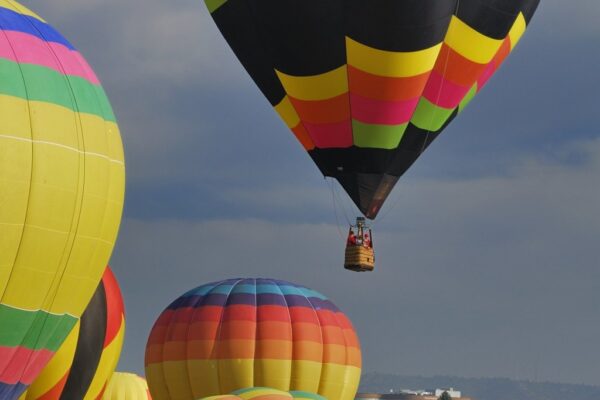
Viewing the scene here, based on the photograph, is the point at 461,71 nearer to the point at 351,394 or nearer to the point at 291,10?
the point at 291,10

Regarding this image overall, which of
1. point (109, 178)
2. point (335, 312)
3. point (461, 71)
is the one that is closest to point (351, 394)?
point (335, 312)

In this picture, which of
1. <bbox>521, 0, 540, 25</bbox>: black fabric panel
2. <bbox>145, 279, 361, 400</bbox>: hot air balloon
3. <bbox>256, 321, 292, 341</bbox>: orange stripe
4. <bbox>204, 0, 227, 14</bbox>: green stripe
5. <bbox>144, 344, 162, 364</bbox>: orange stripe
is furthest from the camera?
<bbox>144, 344, 162, 364</bbox>: orange stripe

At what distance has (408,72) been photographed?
22297 millimetres

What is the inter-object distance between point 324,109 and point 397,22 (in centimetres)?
210

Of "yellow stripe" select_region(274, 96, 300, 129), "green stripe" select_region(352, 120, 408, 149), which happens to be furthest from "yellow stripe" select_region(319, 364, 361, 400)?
"green stripe" select_region(352, 120, 408, 149)

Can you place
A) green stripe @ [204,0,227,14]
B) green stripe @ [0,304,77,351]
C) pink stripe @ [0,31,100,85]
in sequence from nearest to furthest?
pink stripe @ [0,31,100,85]
green stripe @ [0,304,77,351]
green stripe @ [204,0,227,14]

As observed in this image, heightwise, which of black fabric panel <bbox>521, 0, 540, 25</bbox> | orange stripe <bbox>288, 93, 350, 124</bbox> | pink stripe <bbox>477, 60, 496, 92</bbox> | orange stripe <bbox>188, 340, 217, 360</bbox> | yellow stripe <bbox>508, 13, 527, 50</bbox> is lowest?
orange stripe <bbox>188, 340, 217, 360</bbox>

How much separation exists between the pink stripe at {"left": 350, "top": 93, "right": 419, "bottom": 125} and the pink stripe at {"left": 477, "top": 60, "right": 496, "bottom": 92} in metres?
1.79

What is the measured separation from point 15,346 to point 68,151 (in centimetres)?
232

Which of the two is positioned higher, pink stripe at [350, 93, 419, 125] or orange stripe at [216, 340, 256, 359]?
pink stripe at [350, 93, 419, 125]

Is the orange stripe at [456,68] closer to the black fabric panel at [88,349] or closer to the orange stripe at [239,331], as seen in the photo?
the black fabric panel at [88,349]

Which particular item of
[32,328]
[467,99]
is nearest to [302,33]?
[467,99]

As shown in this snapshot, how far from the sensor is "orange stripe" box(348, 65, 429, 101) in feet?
73.4

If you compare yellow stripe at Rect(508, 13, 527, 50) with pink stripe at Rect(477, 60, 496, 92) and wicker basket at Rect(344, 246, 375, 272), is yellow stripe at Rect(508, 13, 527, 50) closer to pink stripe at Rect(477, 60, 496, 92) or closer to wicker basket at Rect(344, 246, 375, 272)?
pink stripe at Rect(477, 60, 496, 92)
